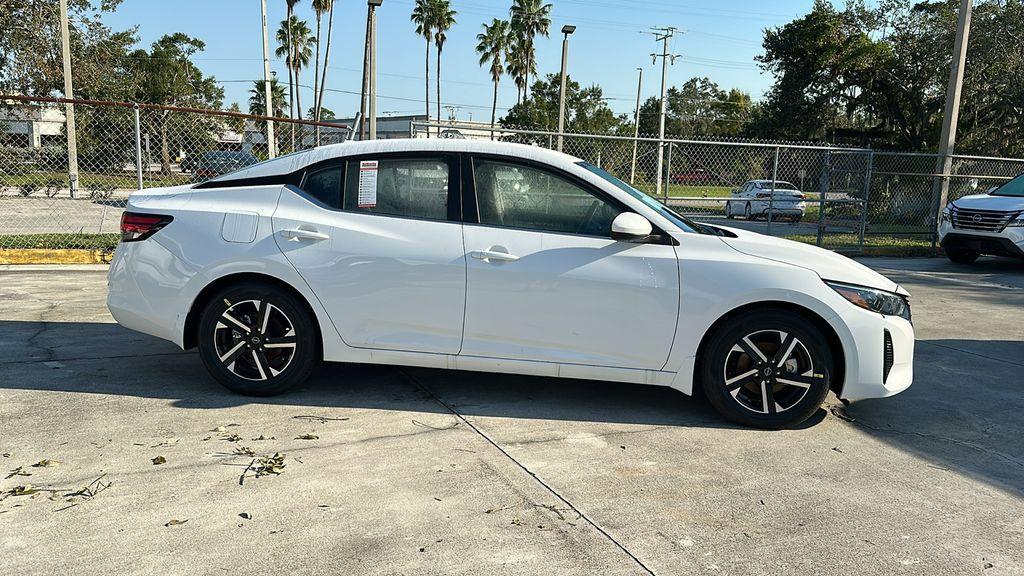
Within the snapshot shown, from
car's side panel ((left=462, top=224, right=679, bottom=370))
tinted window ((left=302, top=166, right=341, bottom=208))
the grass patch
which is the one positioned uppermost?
tinted window ((left=302, top=166, right=341, bottom=208))

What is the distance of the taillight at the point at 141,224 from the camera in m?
4.87

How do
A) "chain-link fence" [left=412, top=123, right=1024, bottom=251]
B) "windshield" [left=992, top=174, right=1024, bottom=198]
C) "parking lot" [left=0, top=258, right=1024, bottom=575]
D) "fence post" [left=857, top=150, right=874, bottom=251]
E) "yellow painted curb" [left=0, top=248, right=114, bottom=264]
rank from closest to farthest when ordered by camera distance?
"parking lot" [left=0, top=258, right=1024, bottom=575] < "yellow painted curb" [left=0, top=248, right=114, bottom=264] < "windshield" [left=992, top=174, right=1024, bottom=198] < "chain-link fence" [left=412, top=123, right=1024, bottom=251] < "fence post" [left=857, top=150, right=874, bottom=251]

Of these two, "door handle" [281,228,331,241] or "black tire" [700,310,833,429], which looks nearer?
"black tire" [700,310,833,429]

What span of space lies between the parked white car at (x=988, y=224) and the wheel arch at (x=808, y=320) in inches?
363

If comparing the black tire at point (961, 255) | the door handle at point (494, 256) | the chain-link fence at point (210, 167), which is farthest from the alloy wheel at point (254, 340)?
the black tire at point (961, 255)

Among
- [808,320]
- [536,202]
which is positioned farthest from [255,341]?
[808,320]

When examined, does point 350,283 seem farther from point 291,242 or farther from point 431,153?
point 431,153

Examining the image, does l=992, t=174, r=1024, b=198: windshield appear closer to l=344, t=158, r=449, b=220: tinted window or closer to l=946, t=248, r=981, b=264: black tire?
l=946, t=248, r=981, b=264: black tire

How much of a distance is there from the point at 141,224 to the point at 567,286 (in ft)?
8.60

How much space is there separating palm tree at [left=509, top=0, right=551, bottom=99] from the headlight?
189ft

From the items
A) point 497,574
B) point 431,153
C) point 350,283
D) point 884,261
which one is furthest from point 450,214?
point 884,261

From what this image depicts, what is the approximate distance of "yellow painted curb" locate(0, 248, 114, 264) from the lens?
1004cm

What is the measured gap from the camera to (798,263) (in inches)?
179

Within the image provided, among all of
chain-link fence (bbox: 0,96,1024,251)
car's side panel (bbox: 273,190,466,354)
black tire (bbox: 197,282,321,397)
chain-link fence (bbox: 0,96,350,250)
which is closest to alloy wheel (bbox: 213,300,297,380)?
black tire (bbox: 197,282,321,397)
